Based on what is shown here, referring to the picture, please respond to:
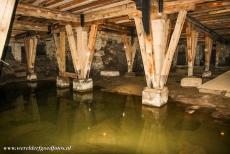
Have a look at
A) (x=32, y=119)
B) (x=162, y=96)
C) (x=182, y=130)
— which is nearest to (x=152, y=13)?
(x=162, y=96)

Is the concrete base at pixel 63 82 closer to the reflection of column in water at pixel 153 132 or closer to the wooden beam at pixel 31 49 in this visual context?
the wooden beam at pixel 31 49

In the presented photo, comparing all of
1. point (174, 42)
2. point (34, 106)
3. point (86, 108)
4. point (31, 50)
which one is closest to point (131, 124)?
point (86, 108)

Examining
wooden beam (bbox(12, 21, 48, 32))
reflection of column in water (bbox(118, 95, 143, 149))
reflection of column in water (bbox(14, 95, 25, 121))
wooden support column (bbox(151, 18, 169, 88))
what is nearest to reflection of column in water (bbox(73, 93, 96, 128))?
reflection of column in water (bbox(118, 95, 143, 149))

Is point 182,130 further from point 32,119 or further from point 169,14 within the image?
point 32,119

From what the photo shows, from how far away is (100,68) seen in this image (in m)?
13.4

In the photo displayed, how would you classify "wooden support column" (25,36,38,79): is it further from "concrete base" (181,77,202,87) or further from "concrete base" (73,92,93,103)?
"concrete base" (181,77,202,87)

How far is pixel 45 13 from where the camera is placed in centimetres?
609

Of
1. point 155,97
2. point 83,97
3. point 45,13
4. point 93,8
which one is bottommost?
point 83,97

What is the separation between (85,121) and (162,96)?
2294 mm

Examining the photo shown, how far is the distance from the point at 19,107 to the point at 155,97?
4107 mm

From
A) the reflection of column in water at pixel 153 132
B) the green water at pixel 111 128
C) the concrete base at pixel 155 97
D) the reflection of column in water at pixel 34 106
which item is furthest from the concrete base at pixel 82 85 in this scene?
the reflection of column in water at pixel 153 132

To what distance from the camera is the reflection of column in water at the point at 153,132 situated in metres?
3.19

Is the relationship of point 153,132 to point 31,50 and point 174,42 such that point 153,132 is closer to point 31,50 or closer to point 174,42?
point 174,42

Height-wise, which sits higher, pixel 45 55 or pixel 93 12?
pixel 93 12
